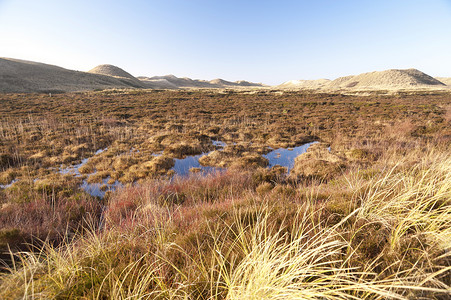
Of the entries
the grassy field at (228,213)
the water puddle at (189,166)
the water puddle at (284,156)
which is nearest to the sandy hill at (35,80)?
the grassy field at (228,213)

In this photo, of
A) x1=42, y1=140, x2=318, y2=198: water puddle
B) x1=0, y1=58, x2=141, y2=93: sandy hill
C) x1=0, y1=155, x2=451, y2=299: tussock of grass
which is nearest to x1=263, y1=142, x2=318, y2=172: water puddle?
x1=42, y1=140, x2=318, y2=198: water puddle

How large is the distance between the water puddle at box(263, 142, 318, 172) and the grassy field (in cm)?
70

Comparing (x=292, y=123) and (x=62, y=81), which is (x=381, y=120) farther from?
(x=62, y=81)

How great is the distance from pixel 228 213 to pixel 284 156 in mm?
9710

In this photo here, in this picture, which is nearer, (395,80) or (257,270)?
(257,270)

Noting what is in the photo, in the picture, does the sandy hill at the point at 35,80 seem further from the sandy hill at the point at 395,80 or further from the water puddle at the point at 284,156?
the sandy hill at the point at 395,80

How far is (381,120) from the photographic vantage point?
2073 cm

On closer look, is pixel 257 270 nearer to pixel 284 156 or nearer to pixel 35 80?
pixel 284 156

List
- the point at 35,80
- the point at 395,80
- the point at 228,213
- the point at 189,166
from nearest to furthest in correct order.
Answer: the point at 228,213 → the point at 189,166 → the point at 35,80 → the point at 395,80

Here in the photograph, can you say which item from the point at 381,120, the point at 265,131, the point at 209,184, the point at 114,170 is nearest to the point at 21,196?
the point at 114,170

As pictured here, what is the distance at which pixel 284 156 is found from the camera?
1254 centimetres

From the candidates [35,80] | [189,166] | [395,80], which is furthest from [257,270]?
[395,80]

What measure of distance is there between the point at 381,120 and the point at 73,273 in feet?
89.9

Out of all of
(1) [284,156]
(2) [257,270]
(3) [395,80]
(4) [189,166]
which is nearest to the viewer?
(2) [257,270]
